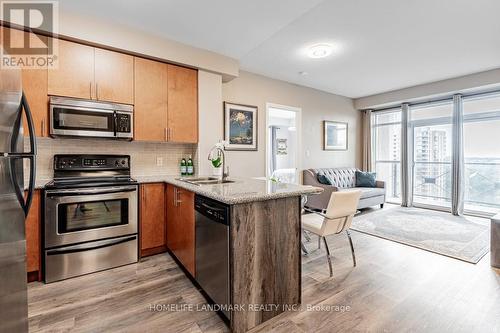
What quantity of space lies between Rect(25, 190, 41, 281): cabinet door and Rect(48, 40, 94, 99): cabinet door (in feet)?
3.52

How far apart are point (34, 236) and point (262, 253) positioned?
7.21 ft

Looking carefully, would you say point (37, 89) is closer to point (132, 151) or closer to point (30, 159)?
point (132, 151)

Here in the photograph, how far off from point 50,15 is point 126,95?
3.09 feet

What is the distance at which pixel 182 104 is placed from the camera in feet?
10.3

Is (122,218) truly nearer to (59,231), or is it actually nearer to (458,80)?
(59,231)

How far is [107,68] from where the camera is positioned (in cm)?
263

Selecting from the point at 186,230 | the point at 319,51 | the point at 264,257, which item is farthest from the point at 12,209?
the point at 319,51

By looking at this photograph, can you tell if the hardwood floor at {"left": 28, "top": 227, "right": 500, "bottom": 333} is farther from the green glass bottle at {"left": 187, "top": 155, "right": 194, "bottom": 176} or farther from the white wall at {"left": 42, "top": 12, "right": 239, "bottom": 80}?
the white wall at {"left": 42, "top": 12, "right": 239, "bottom": 80}

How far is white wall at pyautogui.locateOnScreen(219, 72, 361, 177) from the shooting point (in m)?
4.14

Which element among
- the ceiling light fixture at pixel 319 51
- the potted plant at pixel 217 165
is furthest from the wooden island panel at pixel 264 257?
the ceiling light fixture at pixel 319 51

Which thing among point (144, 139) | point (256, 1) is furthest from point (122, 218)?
point (256, 1)

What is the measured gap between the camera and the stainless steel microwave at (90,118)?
2.36 meters

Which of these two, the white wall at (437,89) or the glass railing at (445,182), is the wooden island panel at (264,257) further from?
the glass railing at (445,182)

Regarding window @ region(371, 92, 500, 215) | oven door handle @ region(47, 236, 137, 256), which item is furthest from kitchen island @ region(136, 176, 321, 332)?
window @ region(371, 92, 500, 215)
